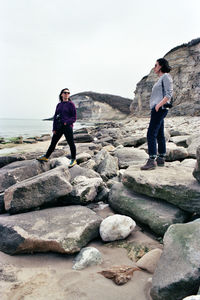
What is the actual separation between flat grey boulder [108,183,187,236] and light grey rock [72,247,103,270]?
0.79 m

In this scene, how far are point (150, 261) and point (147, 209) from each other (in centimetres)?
80

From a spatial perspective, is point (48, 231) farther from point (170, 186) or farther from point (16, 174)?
point (16, 174)

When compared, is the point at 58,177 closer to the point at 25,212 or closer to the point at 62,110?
the point at 25,212

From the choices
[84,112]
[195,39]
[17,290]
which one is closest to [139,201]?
[17,290]

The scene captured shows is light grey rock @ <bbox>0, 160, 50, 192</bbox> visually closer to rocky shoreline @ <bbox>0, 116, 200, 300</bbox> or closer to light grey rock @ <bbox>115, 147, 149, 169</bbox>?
rocky shoreline @ <bbox>0, 116, 200, 300</bbox>

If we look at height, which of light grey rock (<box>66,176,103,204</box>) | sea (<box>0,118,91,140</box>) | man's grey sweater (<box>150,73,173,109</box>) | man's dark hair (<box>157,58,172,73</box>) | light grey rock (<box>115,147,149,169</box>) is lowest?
light grey rock (<box>66,176,103,204</box>)

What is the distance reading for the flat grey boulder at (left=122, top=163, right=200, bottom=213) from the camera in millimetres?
2625

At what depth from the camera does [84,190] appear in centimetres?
340

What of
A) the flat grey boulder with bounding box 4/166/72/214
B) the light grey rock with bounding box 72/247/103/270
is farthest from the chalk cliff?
the light grey rock with bounding box 72/247/103/270

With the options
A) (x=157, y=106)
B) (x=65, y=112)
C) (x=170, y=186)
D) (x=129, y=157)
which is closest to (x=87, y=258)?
(x=170, y=186)

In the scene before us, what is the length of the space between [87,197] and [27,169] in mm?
1558

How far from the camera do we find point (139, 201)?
2.98m

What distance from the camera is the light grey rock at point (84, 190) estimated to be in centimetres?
331

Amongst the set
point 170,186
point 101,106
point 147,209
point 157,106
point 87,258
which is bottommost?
point 87,258
